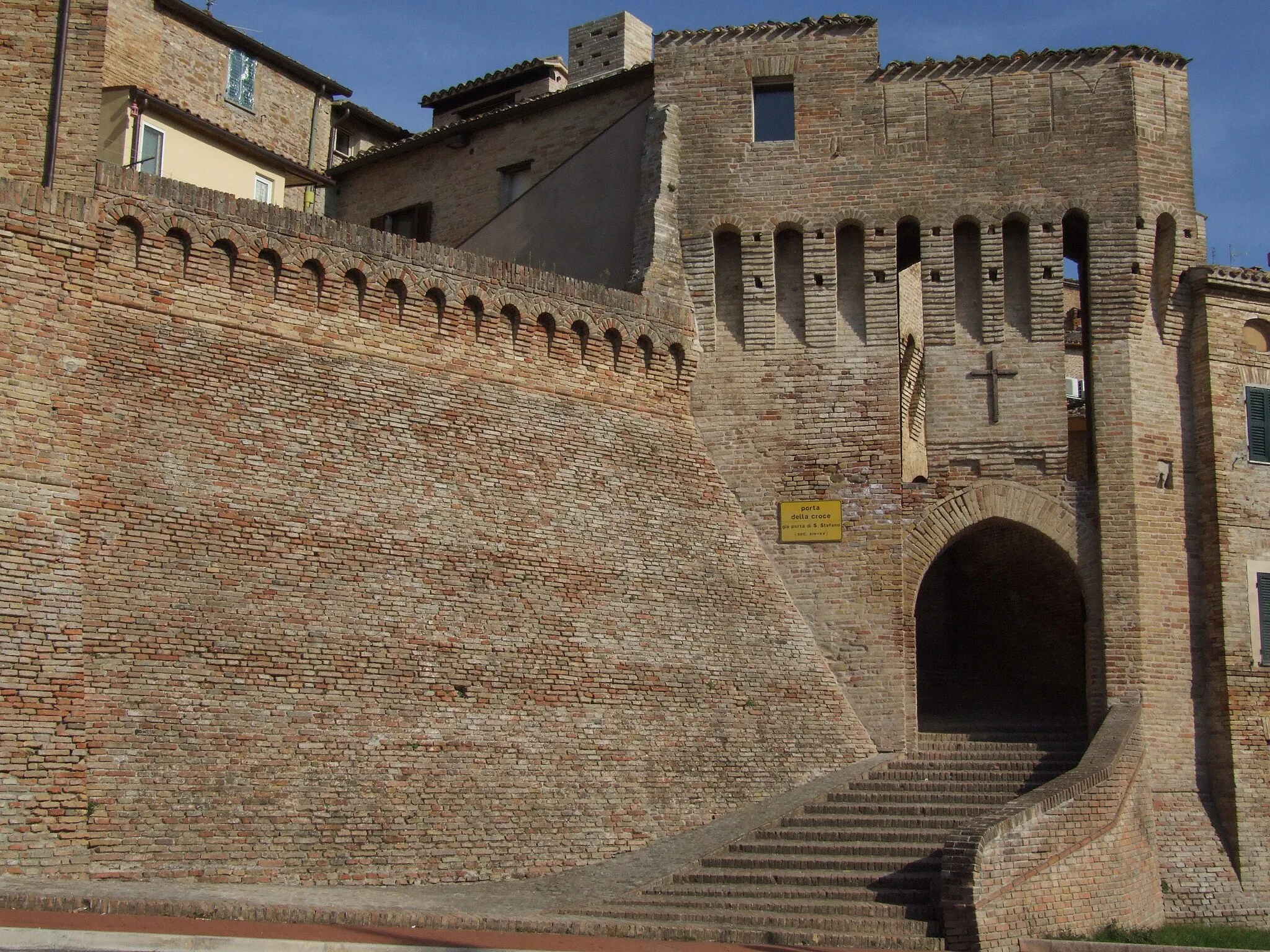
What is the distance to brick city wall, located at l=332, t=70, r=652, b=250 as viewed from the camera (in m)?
25.7

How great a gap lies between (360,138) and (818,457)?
598 inches

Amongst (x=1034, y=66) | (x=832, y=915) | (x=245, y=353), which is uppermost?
(x=1034, y=66)

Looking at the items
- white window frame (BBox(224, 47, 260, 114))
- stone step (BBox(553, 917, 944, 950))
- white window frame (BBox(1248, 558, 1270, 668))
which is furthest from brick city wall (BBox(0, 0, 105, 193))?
white window frame (BBox(1248, 558, 1270, 668))

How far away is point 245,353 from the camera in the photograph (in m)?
17.7

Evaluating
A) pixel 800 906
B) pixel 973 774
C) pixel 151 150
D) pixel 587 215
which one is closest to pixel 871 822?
pixel 973 774

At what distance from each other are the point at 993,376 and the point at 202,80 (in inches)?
600

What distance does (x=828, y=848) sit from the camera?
1731 centimetres

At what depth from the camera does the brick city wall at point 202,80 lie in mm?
26078

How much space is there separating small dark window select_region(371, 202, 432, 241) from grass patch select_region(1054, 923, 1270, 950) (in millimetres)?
17357

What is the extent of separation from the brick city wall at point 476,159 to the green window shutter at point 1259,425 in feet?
34.0

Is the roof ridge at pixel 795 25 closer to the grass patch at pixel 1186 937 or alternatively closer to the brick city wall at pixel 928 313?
the brick city wall at pixel 928 313

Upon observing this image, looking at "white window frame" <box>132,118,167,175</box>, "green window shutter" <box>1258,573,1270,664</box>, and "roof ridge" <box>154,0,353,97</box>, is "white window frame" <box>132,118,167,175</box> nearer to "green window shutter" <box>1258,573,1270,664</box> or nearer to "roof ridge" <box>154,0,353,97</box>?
"roof ridge" <box>154,0,353,97</box>

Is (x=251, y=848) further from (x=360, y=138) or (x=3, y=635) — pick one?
(x=360, y=138)

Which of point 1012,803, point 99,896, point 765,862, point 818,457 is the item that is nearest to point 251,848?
point 99,896
